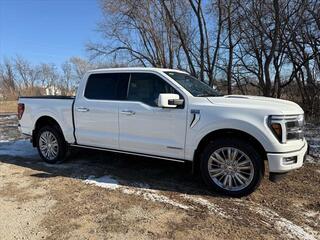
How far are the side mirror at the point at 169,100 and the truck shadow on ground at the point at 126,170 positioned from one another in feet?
4.30

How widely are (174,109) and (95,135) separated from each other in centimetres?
177

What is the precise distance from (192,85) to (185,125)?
0.86 meters

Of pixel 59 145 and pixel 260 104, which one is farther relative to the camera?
pixel 59 145

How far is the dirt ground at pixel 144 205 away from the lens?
12.0ft

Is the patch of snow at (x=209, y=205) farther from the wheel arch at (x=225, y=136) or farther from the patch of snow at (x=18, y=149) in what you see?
the patch of snow at (x=18, y=149)

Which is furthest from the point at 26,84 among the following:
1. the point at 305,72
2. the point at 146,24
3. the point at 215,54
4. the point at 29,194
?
the point at 29,194

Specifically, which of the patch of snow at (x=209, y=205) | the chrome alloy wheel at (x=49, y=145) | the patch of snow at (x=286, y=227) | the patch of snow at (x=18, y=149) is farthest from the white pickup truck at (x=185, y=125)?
the patch of snow at (x=18, y=149)

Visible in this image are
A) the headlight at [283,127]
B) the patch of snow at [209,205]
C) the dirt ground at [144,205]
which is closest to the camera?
the dirt ground at [144,205]

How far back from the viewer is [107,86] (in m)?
5.96

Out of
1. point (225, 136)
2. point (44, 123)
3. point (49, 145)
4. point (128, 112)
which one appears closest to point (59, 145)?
point (49, 145)

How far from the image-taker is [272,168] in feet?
14.5

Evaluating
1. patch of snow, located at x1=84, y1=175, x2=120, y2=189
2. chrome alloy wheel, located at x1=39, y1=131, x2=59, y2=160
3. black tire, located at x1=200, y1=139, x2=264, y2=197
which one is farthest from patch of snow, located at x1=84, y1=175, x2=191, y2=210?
chrome alloy wheel, located at x1=39, y1=131, x2=59, y2=160

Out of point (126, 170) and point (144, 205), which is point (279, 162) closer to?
point (144, 205)

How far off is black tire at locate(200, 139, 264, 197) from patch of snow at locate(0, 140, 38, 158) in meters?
4.49
